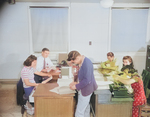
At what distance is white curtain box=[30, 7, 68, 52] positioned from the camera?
4469 millimetres

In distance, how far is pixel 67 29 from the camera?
4.55 m

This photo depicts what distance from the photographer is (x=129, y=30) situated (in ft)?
15.3

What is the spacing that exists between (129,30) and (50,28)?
2217 mm

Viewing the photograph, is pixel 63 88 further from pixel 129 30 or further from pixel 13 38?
pixel 129 30

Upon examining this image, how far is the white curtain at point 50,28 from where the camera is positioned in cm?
447

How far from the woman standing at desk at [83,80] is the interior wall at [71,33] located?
2.61 metres

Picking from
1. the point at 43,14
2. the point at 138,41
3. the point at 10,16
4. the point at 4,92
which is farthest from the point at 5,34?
the point at 138,41

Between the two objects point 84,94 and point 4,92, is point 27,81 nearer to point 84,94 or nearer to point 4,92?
point 84,94

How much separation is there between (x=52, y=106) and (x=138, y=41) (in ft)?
11.6

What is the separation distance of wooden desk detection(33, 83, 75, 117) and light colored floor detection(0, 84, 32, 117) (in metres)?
0.71

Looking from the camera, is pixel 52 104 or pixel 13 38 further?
pixel 13 38

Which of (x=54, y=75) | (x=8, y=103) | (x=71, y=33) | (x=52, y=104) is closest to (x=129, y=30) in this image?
(x=71, y=33)

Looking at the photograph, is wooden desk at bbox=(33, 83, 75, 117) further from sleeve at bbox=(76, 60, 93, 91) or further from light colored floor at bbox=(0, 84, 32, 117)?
light colored floor at bbox=(0, 84, 32, 117)

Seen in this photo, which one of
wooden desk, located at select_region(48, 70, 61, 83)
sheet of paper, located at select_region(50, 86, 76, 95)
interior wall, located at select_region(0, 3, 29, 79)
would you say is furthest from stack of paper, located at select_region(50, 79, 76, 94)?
interior wall, located at select_region(0, 3, 29, 79)
